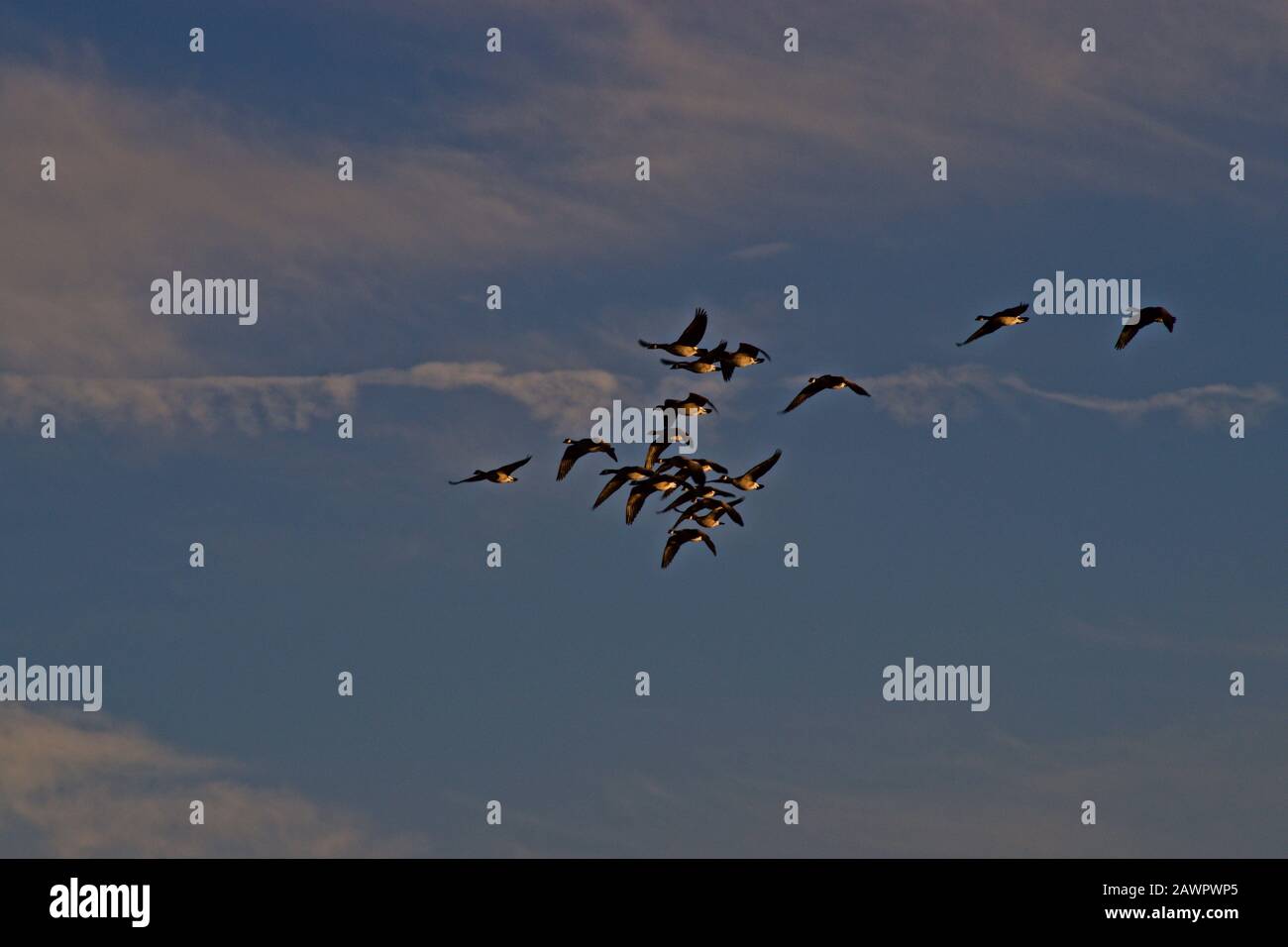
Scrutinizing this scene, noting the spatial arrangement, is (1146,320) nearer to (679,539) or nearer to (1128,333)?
(1128,333)

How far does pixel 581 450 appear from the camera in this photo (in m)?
128

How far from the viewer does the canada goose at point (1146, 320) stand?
119500 millimetres

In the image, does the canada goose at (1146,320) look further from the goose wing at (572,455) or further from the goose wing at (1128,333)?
the goose wing at (572,455)

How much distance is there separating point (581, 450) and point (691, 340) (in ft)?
30.9

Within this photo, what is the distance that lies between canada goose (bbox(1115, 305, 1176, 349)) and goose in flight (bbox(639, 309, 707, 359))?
63.7 feet

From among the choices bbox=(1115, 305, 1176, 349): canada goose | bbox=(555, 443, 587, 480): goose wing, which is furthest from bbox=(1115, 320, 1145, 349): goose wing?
bbox=(555, 443, 587, 480): goose wing

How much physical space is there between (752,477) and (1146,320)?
21017mm

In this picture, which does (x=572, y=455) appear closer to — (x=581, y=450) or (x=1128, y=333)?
(x=581, y=450)

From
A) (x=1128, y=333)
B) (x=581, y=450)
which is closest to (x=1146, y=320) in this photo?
(x=1128, y=333)
